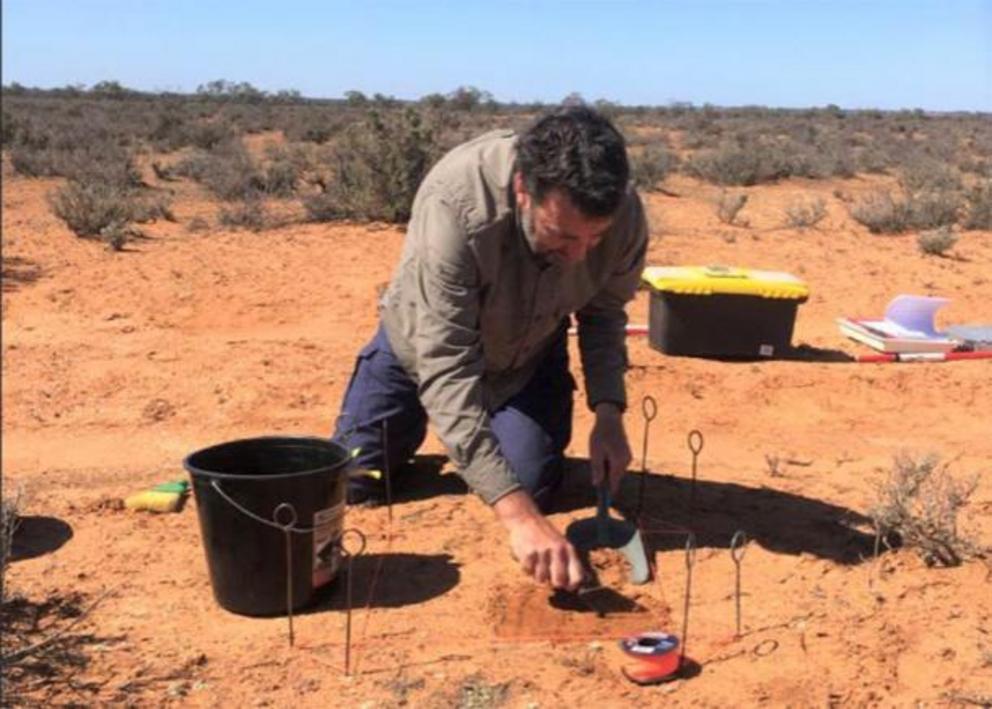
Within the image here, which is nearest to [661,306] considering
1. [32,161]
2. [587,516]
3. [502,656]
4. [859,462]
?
[859,462]

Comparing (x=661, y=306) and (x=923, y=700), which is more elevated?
(x=661, y=306)

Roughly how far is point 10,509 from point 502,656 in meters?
1.50

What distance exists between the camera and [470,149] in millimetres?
3256

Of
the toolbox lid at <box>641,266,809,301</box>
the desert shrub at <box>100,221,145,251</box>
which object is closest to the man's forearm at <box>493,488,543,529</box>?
the toolbox lid at <box>641,266,809,301</box>

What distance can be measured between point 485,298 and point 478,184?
342mm

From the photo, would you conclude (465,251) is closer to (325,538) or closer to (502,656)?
(325,538)

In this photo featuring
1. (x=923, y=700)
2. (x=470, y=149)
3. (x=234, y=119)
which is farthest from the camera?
(x=234, y=119)

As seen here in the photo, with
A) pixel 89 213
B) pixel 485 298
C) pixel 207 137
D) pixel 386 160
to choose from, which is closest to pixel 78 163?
pixel 89 213

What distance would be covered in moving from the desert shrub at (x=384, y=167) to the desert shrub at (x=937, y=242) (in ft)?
14.6

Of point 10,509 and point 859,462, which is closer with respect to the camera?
point 10,509

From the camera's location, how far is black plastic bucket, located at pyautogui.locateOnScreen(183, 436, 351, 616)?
291 cm

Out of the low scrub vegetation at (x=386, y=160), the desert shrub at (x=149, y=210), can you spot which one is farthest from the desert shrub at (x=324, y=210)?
the desert shrub at (x=149, y=210)

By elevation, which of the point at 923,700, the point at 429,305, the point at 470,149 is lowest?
the point at 923,700

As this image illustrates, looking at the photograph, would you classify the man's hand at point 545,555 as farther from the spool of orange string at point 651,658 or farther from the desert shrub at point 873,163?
the desert shrub at point 873,163
